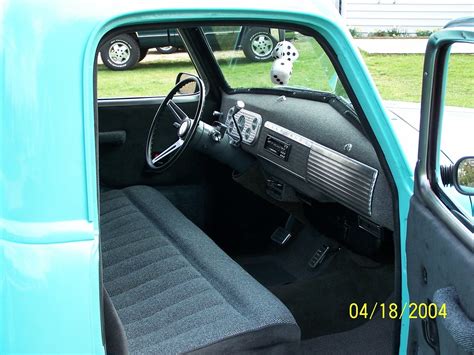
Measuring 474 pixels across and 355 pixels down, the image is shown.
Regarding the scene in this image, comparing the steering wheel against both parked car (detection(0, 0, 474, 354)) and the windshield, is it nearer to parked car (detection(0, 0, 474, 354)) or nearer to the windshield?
parked car (detection(0, 0, 474, 354))

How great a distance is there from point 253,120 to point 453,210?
155cm

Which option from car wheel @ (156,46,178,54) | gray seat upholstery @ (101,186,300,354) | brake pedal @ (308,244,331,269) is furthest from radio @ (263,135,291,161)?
car wheel @ (156,46,178,54)

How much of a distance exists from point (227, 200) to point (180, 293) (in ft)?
4.59

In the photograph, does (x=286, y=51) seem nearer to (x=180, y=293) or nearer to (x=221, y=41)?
(x=221, y=41)

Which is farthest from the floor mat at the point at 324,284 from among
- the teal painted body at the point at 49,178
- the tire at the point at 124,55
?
the tire at the point at 124,55

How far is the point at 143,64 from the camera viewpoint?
17.3 feet

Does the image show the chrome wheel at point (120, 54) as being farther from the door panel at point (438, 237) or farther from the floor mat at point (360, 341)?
the door panel at point (438, 237)

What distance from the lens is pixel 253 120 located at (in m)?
Result: 3.11

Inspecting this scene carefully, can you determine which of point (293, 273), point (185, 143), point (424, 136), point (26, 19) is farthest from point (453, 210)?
point (293, 273)

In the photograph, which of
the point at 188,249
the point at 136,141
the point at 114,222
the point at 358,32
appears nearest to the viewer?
the point at 188,249

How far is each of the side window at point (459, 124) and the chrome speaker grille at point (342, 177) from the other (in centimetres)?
27

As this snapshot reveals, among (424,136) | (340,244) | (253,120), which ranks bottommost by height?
(340,244)

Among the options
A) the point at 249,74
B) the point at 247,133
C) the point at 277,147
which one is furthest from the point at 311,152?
the point at 249,74

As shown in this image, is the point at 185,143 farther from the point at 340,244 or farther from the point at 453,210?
the point at 453,210
